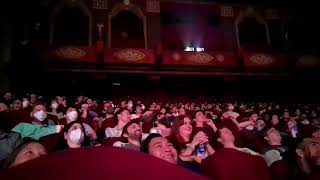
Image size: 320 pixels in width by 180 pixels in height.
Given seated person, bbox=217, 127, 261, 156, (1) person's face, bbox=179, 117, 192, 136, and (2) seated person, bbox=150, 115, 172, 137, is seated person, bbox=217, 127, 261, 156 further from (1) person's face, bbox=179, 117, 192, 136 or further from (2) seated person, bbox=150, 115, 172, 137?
(2) seated person, bbox=150, 115, 172, 137

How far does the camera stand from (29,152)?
2418mm

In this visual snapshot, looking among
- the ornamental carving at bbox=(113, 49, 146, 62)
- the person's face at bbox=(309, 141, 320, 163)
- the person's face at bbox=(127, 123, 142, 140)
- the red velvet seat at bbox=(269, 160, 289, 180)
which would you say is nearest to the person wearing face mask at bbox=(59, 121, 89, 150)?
the person's face at bbox=(127, 123, 142, 140)

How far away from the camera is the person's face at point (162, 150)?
2656 millimetres

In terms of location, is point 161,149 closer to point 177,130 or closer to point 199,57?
point 177,130

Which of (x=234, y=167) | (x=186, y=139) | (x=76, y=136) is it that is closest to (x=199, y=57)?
(x=186, y=139)

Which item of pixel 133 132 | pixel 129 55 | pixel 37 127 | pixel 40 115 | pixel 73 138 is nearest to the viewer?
pixel 73 138

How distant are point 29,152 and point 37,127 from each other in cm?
185

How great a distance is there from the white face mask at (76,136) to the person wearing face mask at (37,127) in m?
0.82

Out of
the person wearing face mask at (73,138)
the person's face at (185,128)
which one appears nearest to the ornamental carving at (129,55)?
the person's face at (185,128)

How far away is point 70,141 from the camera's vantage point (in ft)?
10.9

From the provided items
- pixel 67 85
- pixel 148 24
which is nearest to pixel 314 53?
pixel 148 24

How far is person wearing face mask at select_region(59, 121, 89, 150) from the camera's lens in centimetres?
→ 332

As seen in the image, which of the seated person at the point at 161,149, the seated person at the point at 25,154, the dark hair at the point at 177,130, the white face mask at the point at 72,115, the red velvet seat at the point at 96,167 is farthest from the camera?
the white face mask at the point at 72,115

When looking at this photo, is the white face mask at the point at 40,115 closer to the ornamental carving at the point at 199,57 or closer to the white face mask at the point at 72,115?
the white face mask at the point at 72,115
